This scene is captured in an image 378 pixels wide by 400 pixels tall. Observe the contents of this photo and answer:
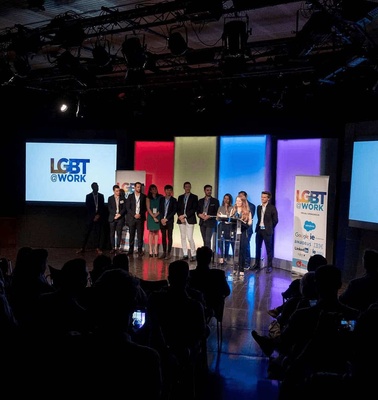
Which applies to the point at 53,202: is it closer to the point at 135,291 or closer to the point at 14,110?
the point at 14,110

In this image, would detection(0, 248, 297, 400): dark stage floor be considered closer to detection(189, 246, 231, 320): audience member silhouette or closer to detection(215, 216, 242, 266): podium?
detection(215, 216, 242, 266): podium

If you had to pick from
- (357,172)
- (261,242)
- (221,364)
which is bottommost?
(221,364)

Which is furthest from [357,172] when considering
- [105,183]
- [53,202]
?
[53,202]

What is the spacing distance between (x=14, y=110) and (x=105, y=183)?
2.98m

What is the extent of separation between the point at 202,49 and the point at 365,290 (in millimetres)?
5581

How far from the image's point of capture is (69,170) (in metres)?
12.6

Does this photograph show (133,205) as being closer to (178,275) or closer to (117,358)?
(178,275)

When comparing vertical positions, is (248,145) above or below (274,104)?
below

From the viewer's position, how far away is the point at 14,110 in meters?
12.8

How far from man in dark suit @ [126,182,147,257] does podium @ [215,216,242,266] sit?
74.4 inches

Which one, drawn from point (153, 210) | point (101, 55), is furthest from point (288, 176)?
point (101, 55)

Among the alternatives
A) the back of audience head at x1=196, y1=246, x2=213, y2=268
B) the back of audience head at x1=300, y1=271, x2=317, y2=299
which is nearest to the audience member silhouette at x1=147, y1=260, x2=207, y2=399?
the back of audience head at x1=300, y1=271, x2=317, y2=299

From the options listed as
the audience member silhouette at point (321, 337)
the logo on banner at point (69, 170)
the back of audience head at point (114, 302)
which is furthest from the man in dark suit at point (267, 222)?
the back of audience head at point (114, 302)

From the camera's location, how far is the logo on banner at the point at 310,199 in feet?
30.5
